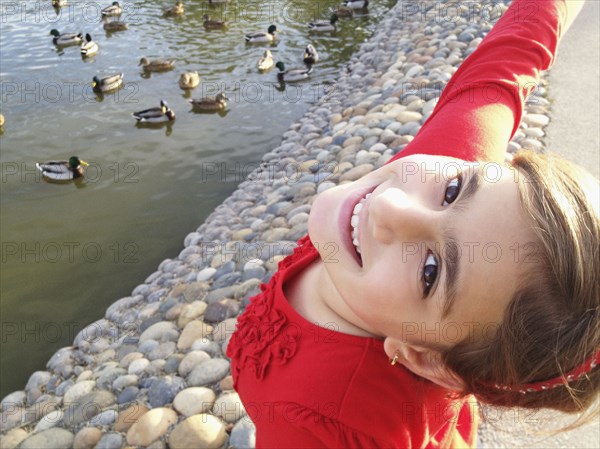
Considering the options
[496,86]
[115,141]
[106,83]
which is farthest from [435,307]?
[106,83]

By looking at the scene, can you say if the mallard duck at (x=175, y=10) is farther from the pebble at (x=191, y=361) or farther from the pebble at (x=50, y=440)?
the pebble at (x=50, y=440)

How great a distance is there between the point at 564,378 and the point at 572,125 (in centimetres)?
386

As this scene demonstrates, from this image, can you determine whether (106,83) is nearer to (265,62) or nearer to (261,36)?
(265,62)

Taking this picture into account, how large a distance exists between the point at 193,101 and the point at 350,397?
7.61 meters

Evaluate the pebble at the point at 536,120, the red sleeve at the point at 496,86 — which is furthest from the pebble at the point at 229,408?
the pebble at the point at 536,120

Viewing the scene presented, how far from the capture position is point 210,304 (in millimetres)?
3775

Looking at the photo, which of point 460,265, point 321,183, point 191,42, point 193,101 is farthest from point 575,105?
point 191,42

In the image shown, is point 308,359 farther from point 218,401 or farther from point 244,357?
point 218,401

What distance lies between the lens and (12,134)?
24.7 feet

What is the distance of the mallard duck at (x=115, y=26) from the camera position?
1112 centimetres

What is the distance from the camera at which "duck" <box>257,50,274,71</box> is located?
31.2 feet

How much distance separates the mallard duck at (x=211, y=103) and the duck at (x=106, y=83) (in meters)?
1.53

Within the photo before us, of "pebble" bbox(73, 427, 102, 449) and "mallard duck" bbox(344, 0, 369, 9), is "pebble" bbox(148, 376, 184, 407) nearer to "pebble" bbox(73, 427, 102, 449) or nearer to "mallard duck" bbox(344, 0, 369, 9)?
"pebble" bbox(73, 427, 102, 449)

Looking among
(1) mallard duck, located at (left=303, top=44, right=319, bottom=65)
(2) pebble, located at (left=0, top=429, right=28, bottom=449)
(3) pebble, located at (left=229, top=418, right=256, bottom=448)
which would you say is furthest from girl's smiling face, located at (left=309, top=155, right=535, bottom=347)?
(1) mallard duck, located at (left=303, top=44, right=319, bottom=65)
